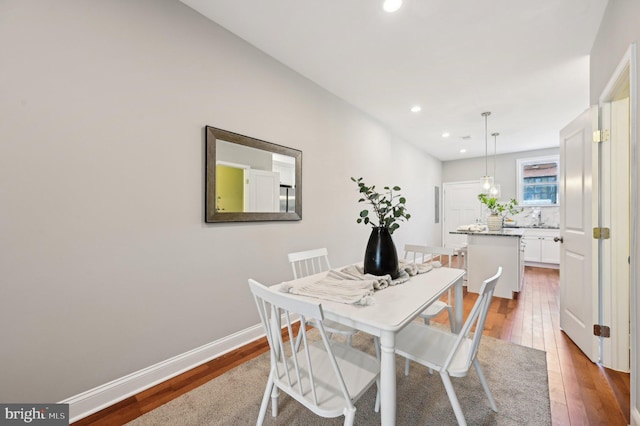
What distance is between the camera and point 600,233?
201 cm

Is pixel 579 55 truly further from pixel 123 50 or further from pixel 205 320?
pixel 205 320

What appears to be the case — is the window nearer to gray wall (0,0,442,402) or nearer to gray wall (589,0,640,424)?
gray wall (589,0,640,424)

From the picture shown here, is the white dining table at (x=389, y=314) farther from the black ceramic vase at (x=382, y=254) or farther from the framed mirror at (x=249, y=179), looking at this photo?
the framed mirror at (x=249, y=179)

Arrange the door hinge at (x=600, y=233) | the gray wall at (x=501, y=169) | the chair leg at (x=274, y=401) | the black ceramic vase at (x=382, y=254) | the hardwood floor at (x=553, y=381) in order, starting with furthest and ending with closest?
the gray wall at (x=501, y=169)
the door hinge at (x=600, y=233)
the black ceramic vase at (x=382, y=254)
the hardwood floor at (x=553, y=381)
the chair leg at (x=274, y=401)

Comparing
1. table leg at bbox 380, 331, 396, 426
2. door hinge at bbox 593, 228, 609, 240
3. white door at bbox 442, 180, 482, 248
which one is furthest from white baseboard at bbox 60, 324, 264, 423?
white door at bbox 442, 180, 482, 248

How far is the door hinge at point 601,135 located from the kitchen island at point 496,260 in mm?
1743

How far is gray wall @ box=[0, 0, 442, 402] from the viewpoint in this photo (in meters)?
1.37

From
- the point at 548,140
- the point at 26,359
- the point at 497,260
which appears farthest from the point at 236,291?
the point at 548,140

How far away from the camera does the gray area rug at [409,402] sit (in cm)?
150

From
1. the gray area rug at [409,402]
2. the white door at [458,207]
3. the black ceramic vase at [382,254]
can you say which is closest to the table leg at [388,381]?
the gray area rug at [409,402]

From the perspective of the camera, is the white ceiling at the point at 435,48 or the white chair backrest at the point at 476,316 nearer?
the white chair backrest at the point at 476,316

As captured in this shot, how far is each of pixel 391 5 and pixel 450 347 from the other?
7.29 feet

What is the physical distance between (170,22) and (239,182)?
3.89 ft

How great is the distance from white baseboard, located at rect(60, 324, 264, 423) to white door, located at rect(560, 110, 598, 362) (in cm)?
274
